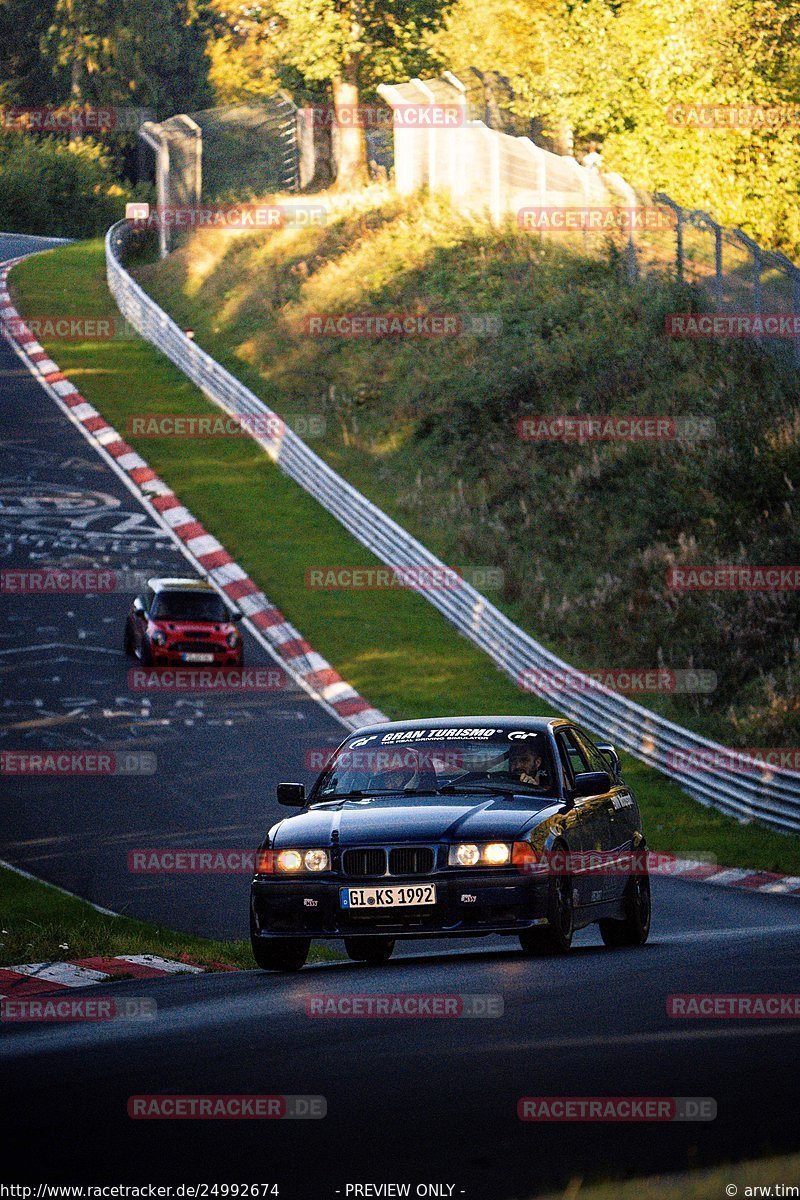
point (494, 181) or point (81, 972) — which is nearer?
point (81, 972)

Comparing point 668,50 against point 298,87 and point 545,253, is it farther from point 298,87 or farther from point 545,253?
A: point 298,87

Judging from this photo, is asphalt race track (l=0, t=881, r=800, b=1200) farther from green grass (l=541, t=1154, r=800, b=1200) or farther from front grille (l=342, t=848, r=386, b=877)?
front grille (l=342, t=848, r=386, b=877)

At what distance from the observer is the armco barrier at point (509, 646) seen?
68.0ft

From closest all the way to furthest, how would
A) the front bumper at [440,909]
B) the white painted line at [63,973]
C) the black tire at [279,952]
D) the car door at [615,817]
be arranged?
the front bumper at [440,909] < the black tire at [279,952] < the white painted line at [63,973] < the car door at [615,817]

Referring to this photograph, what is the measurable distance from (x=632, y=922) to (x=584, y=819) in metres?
1.10

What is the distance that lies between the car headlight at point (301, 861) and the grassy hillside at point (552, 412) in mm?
13116

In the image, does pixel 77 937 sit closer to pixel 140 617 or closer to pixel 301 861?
pixel 301 861

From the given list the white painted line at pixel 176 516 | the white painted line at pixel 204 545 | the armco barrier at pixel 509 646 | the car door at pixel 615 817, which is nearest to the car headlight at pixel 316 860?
the car door at pixel 615 817

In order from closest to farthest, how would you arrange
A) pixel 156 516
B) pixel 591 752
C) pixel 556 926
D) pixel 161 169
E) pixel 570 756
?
1. pixel 556 926
2. pixel 570 756
3. pixel 591 752
4. pixel 156 516
5. pixel 161 169

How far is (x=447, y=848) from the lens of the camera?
10.2 m

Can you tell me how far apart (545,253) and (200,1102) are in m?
37.5

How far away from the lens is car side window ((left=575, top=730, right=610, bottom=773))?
480 inches

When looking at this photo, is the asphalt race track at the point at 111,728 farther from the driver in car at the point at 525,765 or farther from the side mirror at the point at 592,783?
the side mirror at the point at 592,783

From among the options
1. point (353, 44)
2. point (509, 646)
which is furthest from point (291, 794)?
point (353, 44)
